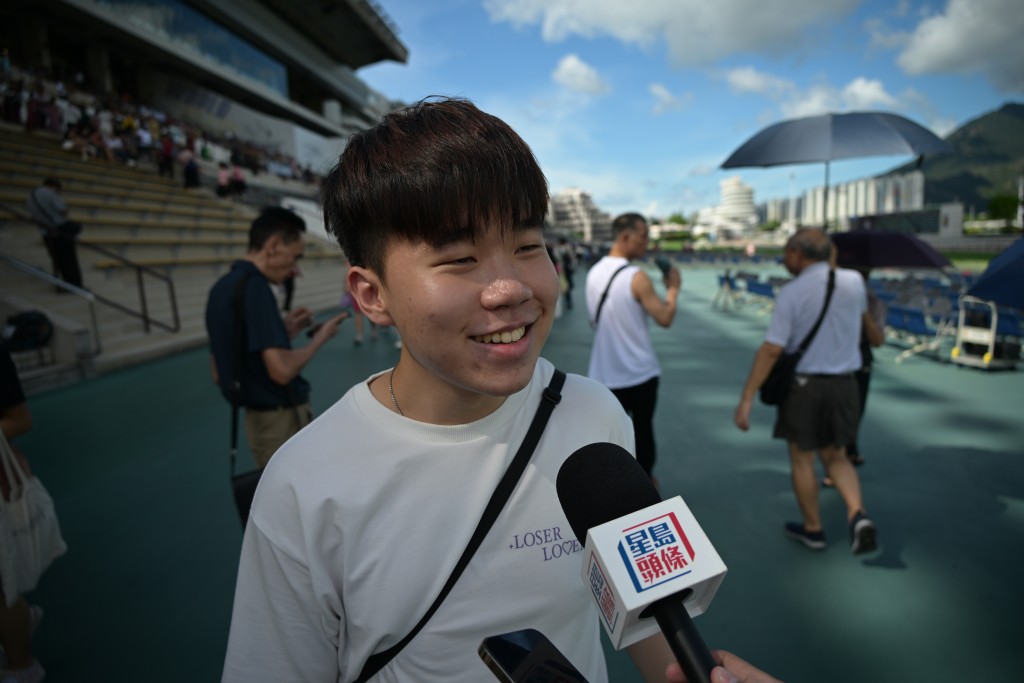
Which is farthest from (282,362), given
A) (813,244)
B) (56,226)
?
(56,226)

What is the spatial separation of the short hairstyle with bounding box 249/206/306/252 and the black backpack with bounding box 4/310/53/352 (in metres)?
5.81

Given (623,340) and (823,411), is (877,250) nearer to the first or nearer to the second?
(823,411)

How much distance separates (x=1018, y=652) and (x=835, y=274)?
1.94 meters

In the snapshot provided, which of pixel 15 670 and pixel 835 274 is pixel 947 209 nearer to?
pixel 835 274

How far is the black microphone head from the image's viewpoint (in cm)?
76

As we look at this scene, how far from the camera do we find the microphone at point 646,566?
2.01 feet

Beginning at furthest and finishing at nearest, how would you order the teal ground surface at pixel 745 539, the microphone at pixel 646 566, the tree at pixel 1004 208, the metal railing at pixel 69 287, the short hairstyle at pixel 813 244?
the tree at pixel 1004 208 → the metal railing at pixel 69 287 → the short hairstyle at pixel 813 244 → the teal ground surface at pixel 745 539 → the microphone at pixel 646 566

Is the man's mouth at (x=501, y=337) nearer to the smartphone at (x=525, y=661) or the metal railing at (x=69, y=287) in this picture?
the smartphone at (x=525, y=661)

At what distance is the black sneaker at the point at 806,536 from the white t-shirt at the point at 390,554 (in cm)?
266

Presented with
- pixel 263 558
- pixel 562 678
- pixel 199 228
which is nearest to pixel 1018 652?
pixel 562 678

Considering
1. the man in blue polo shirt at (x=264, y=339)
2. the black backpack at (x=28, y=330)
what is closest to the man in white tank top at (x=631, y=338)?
the man in blue polo shirt at (x=264, y=339)

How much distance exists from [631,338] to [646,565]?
9.80 ft

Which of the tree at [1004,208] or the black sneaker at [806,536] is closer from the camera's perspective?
the black sneaker at [806,536]

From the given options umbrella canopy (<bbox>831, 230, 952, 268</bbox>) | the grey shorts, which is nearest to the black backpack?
the grey shorts
